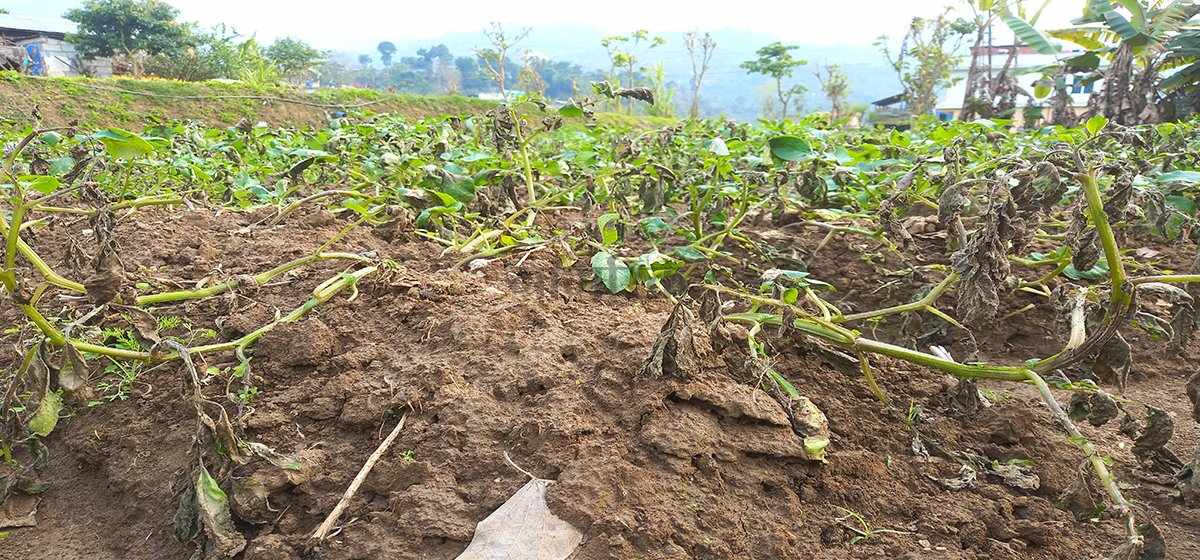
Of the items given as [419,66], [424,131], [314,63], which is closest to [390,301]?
[424,131]

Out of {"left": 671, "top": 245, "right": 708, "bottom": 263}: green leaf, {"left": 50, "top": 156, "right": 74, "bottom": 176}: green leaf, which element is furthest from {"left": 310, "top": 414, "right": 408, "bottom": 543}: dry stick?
{"left": 50, "top": 156, "right": 74, "bottom": 176}: green leaf

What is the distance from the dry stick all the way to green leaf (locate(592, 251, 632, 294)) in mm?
624

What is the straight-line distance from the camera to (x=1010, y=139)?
164 inches

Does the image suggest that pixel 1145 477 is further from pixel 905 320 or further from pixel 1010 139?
pixel 1010 139

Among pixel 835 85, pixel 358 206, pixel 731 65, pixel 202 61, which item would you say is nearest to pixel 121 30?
pixel 202 61

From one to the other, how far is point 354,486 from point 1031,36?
13613mm

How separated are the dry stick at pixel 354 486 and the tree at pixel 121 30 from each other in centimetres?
2998

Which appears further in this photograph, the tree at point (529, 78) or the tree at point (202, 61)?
the tree at point (202, 61)

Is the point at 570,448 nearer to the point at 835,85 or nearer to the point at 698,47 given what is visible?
the point at 835,85

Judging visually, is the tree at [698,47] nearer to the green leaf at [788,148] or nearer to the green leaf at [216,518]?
the green leaf at [788,148]

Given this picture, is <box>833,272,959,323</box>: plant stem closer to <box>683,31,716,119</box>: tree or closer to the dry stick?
the dry stick

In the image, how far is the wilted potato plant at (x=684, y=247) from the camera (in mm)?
1235

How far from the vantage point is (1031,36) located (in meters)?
12.0

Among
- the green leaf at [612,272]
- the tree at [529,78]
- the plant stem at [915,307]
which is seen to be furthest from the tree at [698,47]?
the plant stem at [915,307]
